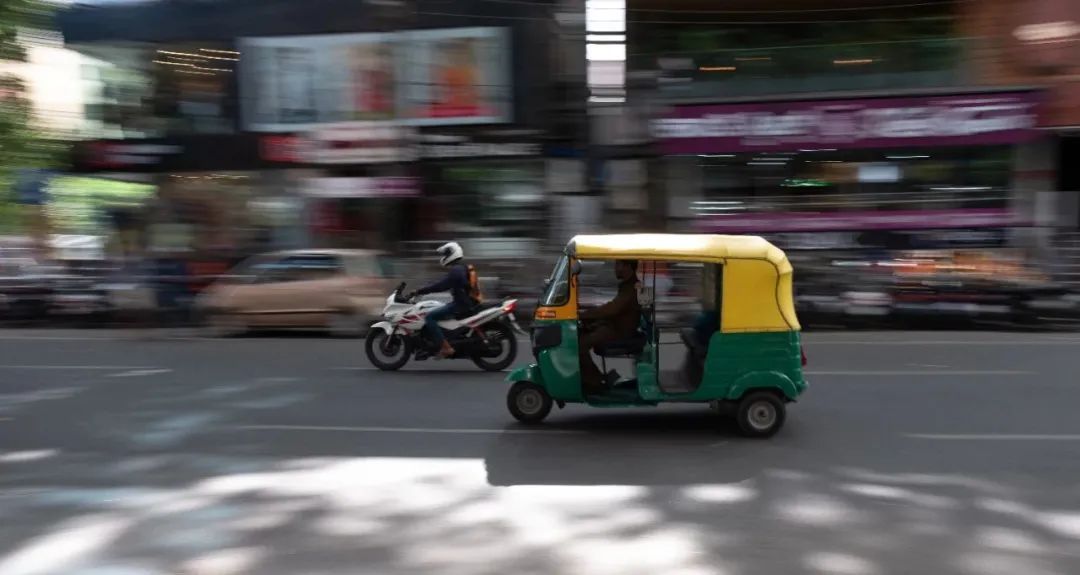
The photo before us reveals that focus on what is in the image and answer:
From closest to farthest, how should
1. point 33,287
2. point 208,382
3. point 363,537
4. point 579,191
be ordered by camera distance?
point 363,537, point 208,382, point 33,287, point 579,191

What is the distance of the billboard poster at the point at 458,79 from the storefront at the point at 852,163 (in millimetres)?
3920

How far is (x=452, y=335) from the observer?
10375 millimetres

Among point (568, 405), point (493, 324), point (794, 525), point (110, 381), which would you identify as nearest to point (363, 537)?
point (794, 525)

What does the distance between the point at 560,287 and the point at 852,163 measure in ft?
47.6

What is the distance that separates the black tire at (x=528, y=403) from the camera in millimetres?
7660

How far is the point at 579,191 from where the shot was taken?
19.1m

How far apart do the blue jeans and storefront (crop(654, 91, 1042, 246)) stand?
36.0ft

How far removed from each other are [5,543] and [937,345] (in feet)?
37.4

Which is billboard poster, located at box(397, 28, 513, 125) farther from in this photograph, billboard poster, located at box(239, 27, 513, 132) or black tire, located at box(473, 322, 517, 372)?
black tire, located at box(473, 322, 517, 372)

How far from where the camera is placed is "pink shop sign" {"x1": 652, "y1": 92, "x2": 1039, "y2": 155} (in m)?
18.9

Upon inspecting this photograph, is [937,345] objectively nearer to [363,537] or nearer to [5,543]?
[363,537]

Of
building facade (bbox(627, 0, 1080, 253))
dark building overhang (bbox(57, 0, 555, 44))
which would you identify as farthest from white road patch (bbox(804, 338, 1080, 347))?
dark building overhang (bbox(57, 0, 555, 44))

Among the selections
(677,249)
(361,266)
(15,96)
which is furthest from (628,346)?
(361,266)

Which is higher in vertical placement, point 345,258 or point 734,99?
point 734,99
